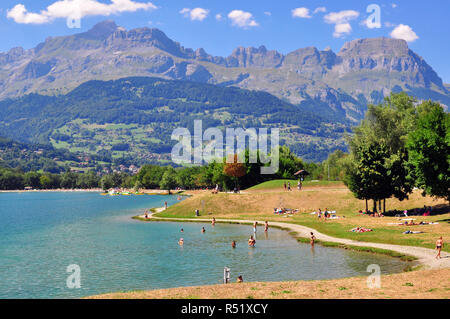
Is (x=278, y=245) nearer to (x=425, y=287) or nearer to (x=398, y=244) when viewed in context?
(x=398, y=244)

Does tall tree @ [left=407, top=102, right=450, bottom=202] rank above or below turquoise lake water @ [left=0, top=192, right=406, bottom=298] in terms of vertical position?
above

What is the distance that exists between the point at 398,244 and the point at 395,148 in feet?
167

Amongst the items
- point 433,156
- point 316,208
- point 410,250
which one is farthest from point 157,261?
point 316,208

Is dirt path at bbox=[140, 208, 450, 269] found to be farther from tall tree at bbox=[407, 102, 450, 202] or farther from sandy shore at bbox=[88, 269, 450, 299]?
tall tree at bbox=[407, 102, 450, 202]

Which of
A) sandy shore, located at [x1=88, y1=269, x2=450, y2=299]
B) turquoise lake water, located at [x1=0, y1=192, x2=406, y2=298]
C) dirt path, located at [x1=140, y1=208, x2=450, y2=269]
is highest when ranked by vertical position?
sandy shore, located at [x1=88, y1=269, x2=450, y2=299]

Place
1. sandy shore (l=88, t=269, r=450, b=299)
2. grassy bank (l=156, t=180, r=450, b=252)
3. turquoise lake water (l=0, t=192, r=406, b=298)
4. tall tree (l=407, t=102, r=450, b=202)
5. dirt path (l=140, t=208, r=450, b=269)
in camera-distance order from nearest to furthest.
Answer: sandy shore (l=88, t=269, r=450, b=299) → dirt path (l=140, t=208, r=450, b=269) → turquoise lake water (l=0, t=192, r=406, b=298) → tall tree (l=407, t=102, r=450, b=202) → grassy bank (l=156, t=180, r=450, b=252)

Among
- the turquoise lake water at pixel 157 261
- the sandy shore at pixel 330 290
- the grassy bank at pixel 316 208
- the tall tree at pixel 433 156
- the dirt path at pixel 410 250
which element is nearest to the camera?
the sandy shore at pixel 330 290

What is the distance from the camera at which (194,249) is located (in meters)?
71.3

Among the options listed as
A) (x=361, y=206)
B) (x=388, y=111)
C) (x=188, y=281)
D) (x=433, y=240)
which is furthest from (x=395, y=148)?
(x=188, y=281)

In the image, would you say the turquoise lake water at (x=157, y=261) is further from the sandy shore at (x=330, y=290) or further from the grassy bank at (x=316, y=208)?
the grassy bank at (x=316, y=208)

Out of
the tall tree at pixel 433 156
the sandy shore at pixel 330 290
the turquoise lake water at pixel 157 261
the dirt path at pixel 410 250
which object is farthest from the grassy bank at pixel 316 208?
the sandy shore at pixel 330 290

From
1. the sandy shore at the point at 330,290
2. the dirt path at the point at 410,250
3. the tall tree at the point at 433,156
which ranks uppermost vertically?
the tall tree at the point at 433,156

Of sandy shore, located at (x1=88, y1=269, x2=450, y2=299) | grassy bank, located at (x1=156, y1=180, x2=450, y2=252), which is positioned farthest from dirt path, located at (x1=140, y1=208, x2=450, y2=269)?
sandy shore, located at (x1=88, y1=269, x2=450, y2=299)
